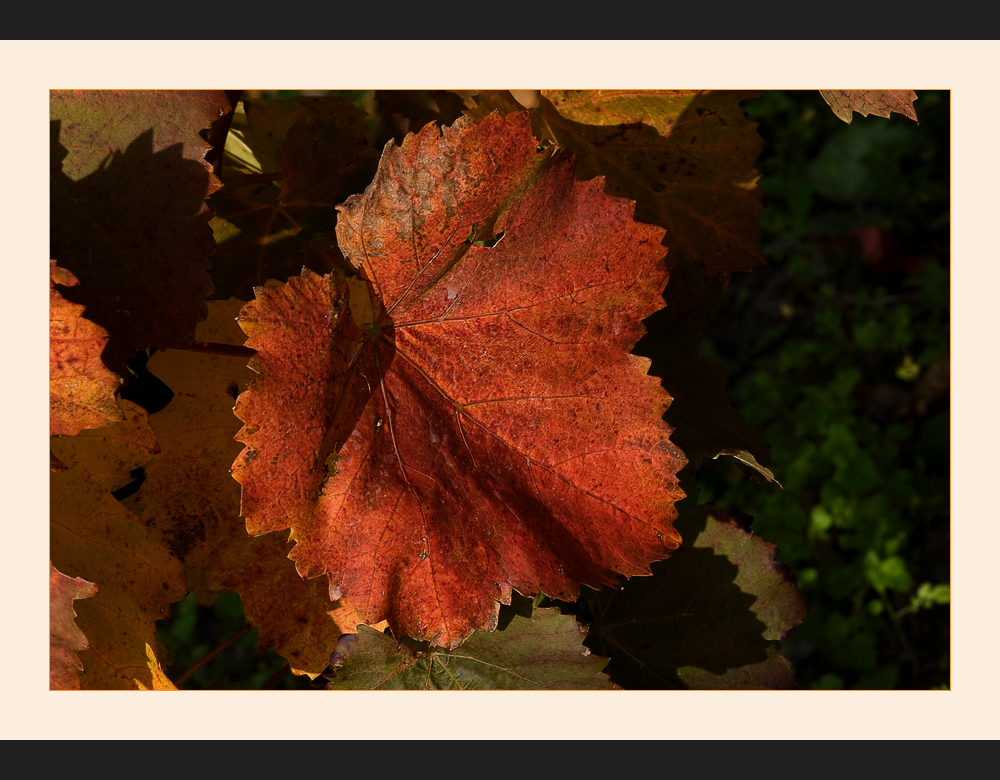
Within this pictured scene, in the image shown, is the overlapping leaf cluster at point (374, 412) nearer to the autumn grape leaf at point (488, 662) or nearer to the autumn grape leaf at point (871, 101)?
the autumn grape leaf at point (488, 662)

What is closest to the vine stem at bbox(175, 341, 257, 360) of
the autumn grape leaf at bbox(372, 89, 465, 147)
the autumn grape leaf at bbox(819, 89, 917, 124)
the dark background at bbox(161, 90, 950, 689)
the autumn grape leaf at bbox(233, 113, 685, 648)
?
the autumn grape leaf at bbox(233, 113, 685, 648)

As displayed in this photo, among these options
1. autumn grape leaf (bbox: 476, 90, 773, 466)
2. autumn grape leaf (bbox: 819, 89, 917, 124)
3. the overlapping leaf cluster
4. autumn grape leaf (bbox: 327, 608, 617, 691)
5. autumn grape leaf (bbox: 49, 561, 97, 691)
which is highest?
autumn grape leaf (bbox: 819, 89, 917, 124)

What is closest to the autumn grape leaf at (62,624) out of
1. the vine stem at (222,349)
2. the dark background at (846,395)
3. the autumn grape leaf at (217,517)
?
the autumn grape leaf at (217,517)

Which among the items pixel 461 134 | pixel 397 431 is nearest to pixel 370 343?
pixel 397 431

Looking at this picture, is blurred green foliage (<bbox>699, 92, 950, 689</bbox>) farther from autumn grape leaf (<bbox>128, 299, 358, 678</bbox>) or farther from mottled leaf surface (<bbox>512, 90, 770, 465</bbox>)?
autumn grape leaf (<bbox>128, 299, 358, 678</bbox>)
